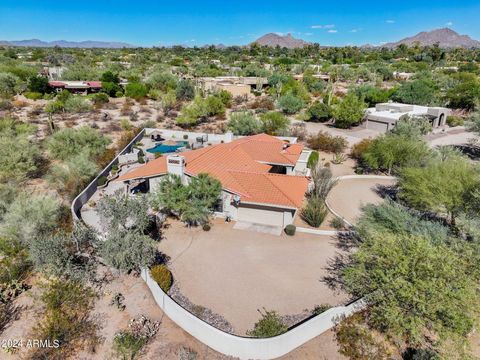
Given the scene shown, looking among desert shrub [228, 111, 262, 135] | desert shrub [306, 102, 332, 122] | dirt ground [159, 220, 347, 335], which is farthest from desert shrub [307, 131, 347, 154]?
dirt ground [159, 220, 347, 335]

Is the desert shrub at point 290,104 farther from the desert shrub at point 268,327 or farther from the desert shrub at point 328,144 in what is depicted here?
the desert shrub at point 268,327

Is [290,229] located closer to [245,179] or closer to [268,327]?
[245,179]

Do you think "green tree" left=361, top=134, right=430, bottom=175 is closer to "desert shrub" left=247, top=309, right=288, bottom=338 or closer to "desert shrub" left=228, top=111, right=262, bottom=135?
"desert shrub" left=228, top=111, right=262, bottom=135

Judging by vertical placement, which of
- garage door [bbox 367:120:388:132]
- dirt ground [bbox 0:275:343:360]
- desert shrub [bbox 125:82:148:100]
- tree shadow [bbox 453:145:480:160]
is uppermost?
desert shrub [bbox 125:82:148:100]

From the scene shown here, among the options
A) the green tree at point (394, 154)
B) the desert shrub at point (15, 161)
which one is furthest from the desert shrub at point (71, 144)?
the green tree at point (394, 154)

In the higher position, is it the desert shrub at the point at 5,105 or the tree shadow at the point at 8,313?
the desert shrub at the point at 5,105

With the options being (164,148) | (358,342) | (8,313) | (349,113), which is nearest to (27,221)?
(8,313)
